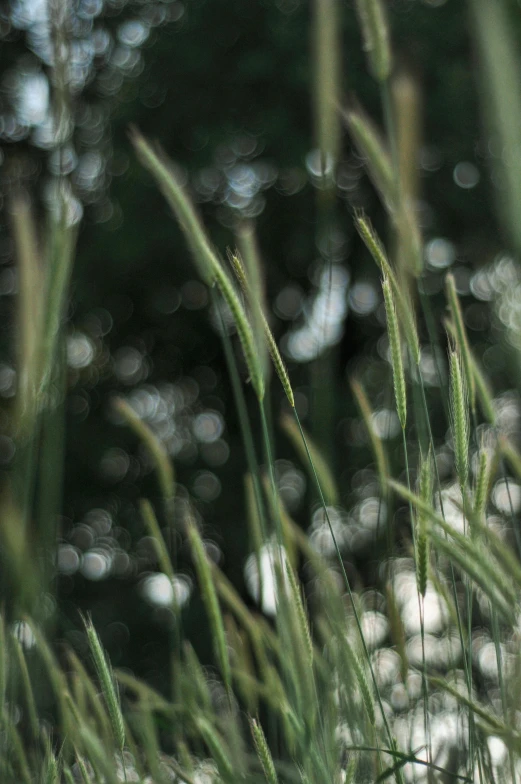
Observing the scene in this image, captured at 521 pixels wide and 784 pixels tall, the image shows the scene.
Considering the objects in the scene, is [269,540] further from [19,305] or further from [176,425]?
[176,425]

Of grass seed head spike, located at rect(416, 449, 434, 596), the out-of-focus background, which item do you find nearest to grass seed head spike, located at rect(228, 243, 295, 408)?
grass seed head spike, located at rect(416, 449, 434, 596)

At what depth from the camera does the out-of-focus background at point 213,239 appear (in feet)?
17.4

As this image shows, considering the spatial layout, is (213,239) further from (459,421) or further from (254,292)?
(459,421)

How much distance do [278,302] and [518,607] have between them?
18.1 feet

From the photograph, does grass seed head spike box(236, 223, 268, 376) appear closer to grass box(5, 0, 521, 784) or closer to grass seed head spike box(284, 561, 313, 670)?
grass box(5, 0, 521, 784)

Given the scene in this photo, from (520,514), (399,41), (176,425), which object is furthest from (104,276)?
(520,514)

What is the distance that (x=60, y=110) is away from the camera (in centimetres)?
61

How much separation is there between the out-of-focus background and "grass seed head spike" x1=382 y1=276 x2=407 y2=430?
443 cm

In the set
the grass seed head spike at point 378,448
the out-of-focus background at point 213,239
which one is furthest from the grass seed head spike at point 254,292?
the out-of-focus background at point 213,239

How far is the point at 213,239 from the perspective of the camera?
549 centimetres

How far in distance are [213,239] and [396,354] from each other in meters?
4.94

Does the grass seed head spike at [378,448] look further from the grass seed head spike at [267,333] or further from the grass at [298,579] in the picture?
the grass seed head spike at [267,333]

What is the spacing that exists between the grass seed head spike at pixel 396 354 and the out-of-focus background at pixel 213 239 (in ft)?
14.5

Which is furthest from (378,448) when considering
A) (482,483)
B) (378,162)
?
(378,162)
